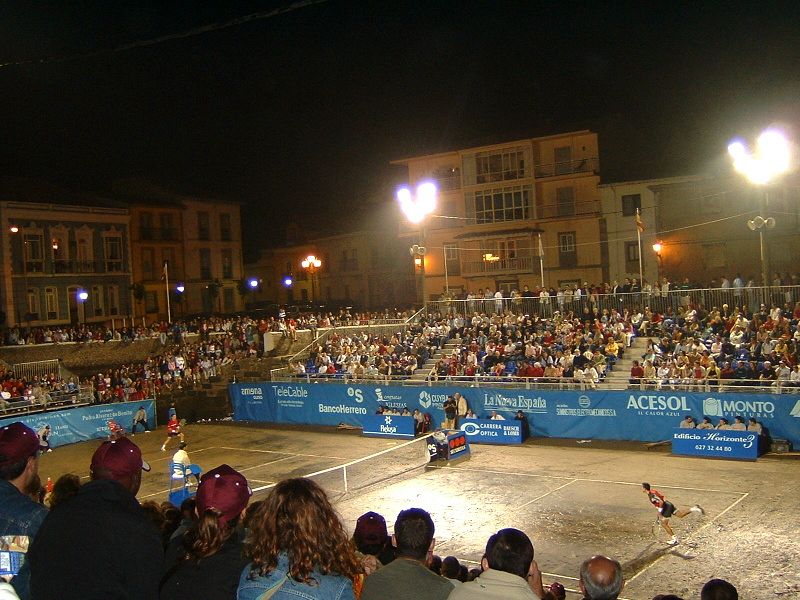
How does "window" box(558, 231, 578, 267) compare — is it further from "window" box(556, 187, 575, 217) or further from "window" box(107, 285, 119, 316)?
"window" box(107, 285, 119, 316)

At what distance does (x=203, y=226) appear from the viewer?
62.6 m

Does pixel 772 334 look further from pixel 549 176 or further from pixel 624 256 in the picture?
pixel 549 176

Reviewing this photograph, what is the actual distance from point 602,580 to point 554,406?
75.6 feet

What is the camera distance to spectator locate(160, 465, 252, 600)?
3813 millimetres

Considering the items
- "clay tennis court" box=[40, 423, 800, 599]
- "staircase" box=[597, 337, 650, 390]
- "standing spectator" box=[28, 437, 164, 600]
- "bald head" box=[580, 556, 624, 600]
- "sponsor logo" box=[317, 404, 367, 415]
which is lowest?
"clay tennis court" box=[40, 423, 800, 599]

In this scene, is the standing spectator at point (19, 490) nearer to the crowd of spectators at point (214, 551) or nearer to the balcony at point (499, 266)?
the crowd of spectators at point (214, 551)

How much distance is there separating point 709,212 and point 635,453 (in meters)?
25.2

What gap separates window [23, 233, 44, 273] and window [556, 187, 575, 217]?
115 ft

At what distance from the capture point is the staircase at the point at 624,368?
89.3 feet

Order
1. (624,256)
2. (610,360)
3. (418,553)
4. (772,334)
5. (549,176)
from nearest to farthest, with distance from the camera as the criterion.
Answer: (418,553) → (772,334) → (610,360) → (624,256) → (549,176)

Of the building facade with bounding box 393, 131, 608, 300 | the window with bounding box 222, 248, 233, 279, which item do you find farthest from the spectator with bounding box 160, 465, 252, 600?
the window with bounding box 222, 248, 233, 279

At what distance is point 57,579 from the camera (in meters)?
3.75

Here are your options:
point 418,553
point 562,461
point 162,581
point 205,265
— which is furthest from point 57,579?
point 205,265

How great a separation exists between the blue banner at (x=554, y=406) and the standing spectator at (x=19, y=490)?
893 inches
